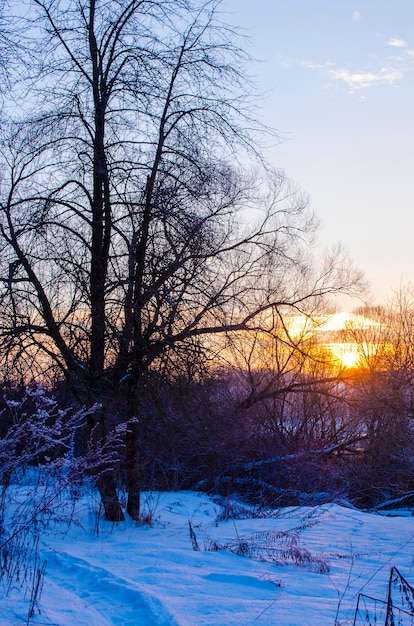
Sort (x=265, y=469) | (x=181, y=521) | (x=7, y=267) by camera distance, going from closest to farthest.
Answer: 1. (x=7, y=267)
2. (x=181, y=521)
3. (x=265, y=469)

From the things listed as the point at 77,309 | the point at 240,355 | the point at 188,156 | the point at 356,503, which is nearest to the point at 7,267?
the point at 77,309

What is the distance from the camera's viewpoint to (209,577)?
4.53m

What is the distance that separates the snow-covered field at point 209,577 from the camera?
352 cm

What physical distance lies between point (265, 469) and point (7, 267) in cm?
1421

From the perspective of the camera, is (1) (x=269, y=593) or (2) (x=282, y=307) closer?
(1) (x=269, y=593)

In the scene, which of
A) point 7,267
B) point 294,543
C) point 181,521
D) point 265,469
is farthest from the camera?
point 265,469

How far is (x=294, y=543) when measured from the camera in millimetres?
6699

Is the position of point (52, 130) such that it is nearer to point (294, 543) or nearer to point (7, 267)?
point (7, 267)

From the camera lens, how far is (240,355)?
394 inches

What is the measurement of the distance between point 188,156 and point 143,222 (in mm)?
1297

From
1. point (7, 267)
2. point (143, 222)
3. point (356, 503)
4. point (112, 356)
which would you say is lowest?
point (356, 503)

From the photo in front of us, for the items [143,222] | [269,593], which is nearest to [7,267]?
[143,222]

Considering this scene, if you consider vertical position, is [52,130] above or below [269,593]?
above

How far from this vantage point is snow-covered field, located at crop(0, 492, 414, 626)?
11.5 ft
